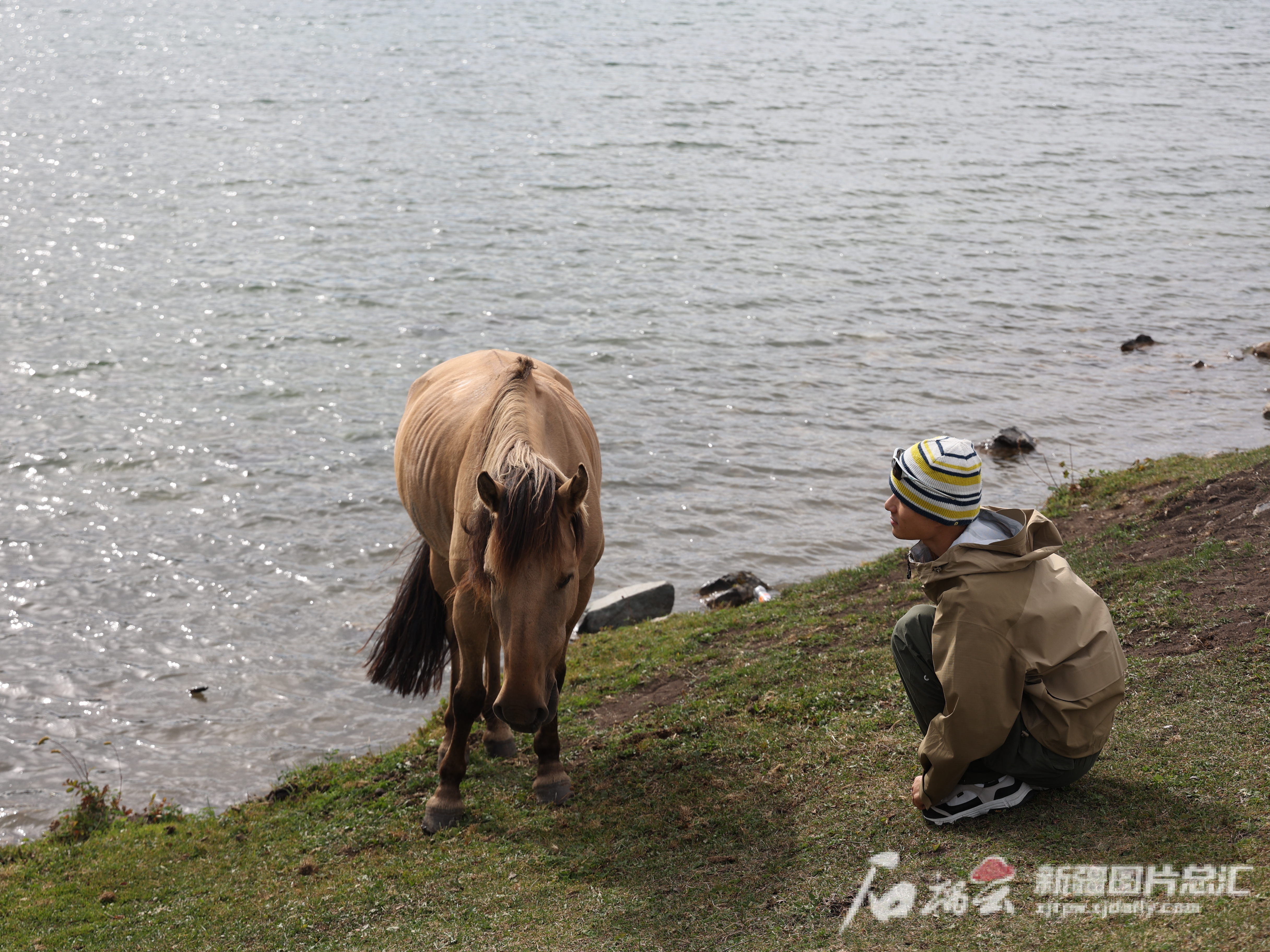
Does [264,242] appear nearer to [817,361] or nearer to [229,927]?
[817,361]

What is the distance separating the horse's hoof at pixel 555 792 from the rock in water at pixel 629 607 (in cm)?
397

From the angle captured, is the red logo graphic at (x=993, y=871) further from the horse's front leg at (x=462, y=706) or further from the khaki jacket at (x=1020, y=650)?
the horse's front leg at (x=462, y=706)

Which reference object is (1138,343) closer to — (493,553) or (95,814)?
(493,553)

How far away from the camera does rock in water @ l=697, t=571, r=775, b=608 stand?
10.8 meters

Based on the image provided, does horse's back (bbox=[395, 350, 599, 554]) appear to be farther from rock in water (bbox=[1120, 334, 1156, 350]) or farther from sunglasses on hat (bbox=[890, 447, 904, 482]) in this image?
rock in water (bbox=[1120, 334, 1156, 350])

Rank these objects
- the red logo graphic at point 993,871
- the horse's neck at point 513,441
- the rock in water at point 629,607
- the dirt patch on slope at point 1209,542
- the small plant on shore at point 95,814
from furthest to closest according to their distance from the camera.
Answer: the rock in water at point 629,607, the small plant on shore at point 95,814, the dirt patch on slope at point 1209,542, the horse's neck at point 513,441, the red logo graphic at point 993,871

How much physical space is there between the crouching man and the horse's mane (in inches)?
60.9

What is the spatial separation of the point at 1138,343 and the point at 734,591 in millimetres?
12238

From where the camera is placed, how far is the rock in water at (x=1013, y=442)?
14.5 metres

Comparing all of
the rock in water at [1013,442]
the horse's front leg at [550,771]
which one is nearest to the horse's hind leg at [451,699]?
the horse's front leg at [550,771]

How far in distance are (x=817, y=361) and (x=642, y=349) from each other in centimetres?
309

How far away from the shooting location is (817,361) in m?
18.3
